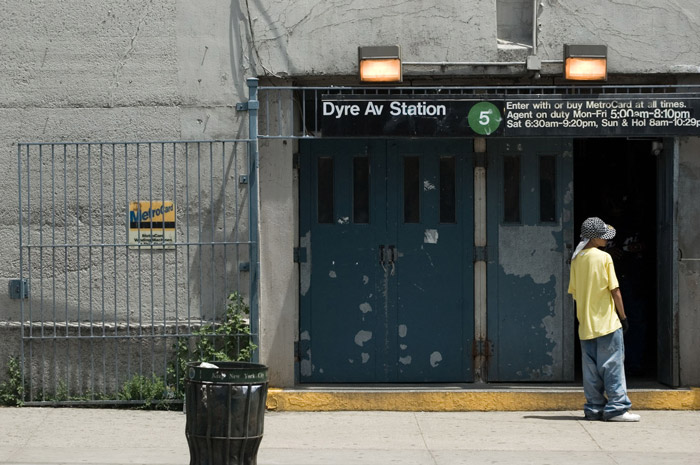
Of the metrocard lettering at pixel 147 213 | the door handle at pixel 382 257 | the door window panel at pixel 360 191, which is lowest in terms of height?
the door handle at pixel 382 257

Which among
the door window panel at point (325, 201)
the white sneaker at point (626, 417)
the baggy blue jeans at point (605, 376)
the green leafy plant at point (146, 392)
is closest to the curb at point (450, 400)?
the baggy blue jeans at point (605, 376)

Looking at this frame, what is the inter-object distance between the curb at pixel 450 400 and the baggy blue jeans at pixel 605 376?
17.4 inches

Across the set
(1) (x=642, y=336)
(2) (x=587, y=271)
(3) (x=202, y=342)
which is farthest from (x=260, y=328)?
(1) (x=642, y=336)

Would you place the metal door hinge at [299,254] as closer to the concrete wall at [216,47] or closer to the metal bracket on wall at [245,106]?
the concrete wall at [216,47]

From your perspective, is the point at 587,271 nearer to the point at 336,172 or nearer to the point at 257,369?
the point at 336,172

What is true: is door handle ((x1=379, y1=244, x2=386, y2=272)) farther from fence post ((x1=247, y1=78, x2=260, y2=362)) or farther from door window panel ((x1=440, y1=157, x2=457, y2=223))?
fence post ((x1=247, y1=78, x2=260, y2=362))

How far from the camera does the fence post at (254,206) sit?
1016 cm

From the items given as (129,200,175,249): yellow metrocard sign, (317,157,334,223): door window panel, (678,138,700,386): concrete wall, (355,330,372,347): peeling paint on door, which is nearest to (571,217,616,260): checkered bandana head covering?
(678,138,700,386): concrete wall

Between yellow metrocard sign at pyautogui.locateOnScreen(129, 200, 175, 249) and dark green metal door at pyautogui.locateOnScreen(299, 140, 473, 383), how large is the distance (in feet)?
4.26

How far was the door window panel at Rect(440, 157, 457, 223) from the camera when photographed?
35.3 ft

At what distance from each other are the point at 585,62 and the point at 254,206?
3396 mm

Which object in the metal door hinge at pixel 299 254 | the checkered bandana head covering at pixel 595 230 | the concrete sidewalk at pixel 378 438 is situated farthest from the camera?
the metal door hinge at pixel 299 254

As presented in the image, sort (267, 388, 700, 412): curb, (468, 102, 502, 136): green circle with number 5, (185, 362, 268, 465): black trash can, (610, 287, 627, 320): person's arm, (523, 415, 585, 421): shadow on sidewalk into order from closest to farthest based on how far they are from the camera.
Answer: (185, 362, 268, 465): black trash can < (610, 287, 627, 320): person's arm < (523, 415, 585, 421): shadow on sidewalk < (468, 102, 502, 136): green circle with number 5 < (267, 388, 700, 412): curb

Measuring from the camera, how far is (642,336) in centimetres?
1151
